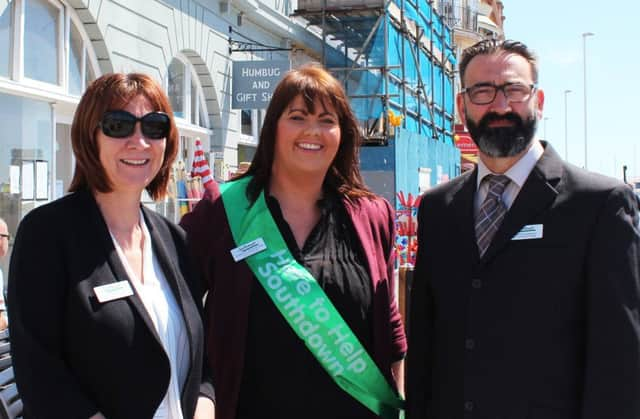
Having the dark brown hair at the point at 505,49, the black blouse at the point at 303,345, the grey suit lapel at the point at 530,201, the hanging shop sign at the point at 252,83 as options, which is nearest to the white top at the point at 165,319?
the black blouse at the point at 303,345

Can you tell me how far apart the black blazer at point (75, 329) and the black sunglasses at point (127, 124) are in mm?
246

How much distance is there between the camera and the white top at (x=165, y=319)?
2018 millimetres

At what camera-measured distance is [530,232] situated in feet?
6.88

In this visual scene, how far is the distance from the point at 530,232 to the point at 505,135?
1.13 feet

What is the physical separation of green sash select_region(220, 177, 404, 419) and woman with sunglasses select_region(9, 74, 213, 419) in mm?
349

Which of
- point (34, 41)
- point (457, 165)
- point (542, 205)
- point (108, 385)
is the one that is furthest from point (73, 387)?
point (457, 165)

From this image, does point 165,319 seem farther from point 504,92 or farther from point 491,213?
point 504,92

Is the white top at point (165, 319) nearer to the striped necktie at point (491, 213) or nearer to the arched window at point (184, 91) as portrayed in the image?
the striped necktie at point (491, 213)

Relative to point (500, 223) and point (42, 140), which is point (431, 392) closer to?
point (500, 223)

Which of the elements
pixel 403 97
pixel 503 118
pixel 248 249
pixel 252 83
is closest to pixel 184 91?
pixel 252 83

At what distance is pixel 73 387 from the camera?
5.97 ft

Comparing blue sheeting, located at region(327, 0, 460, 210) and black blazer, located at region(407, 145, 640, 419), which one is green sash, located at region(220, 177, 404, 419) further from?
blue sheeting, located at region(327, 0, 460, 210)

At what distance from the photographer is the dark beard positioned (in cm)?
223

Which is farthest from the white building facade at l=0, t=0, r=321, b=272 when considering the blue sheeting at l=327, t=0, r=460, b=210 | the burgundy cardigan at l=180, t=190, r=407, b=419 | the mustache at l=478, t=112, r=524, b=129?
the mustache at l=478, t=112, r=524, b=129
